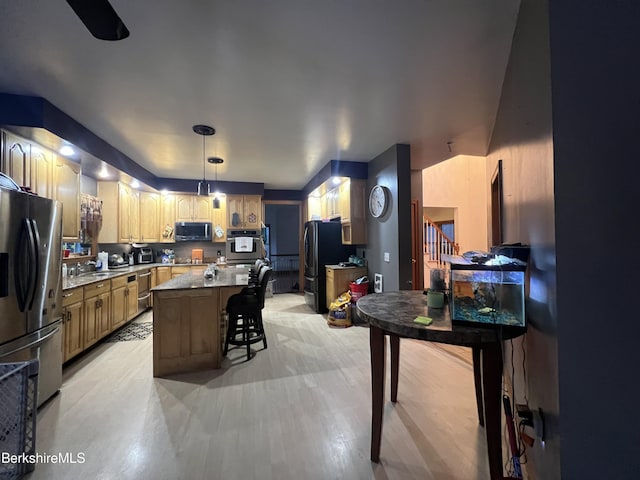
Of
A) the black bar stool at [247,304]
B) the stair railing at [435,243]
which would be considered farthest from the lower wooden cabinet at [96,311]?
the stair railing at [435,243]

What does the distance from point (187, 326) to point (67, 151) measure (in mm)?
2352

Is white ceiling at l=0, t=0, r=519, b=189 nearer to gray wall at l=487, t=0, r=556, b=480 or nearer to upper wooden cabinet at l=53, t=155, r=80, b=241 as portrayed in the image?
gray wall at l=487, t=0, r=556, b=480

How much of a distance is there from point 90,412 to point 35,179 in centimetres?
225

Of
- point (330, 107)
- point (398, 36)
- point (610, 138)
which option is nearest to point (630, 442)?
point (610, 138)

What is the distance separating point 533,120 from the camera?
1.23m

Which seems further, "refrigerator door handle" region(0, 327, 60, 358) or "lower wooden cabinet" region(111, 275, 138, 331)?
"lower wooden cabinet" region(111, 275, 138, 331)

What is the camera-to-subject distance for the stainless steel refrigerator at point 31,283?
5.84 feet

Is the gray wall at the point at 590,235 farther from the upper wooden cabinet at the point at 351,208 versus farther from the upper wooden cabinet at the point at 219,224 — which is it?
the upper wooden cabinet at the point at 219,224

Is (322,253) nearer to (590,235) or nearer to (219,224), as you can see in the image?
(219,224)

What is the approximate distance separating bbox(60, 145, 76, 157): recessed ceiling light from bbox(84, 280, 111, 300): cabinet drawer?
1.49 metres

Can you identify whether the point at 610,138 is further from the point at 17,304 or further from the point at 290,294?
the point at 290,294

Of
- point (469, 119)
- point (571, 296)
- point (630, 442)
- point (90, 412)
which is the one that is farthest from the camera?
point (469, 119)

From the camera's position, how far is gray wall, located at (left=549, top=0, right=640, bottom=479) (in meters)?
0.77

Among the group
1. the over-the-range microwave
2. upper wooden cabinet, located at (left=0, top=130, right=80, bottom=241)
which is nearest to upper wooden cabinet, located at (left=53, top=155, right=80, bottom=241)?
upper wooden cabinet, located at (left=0, top=130, right=80, bottom=241)
